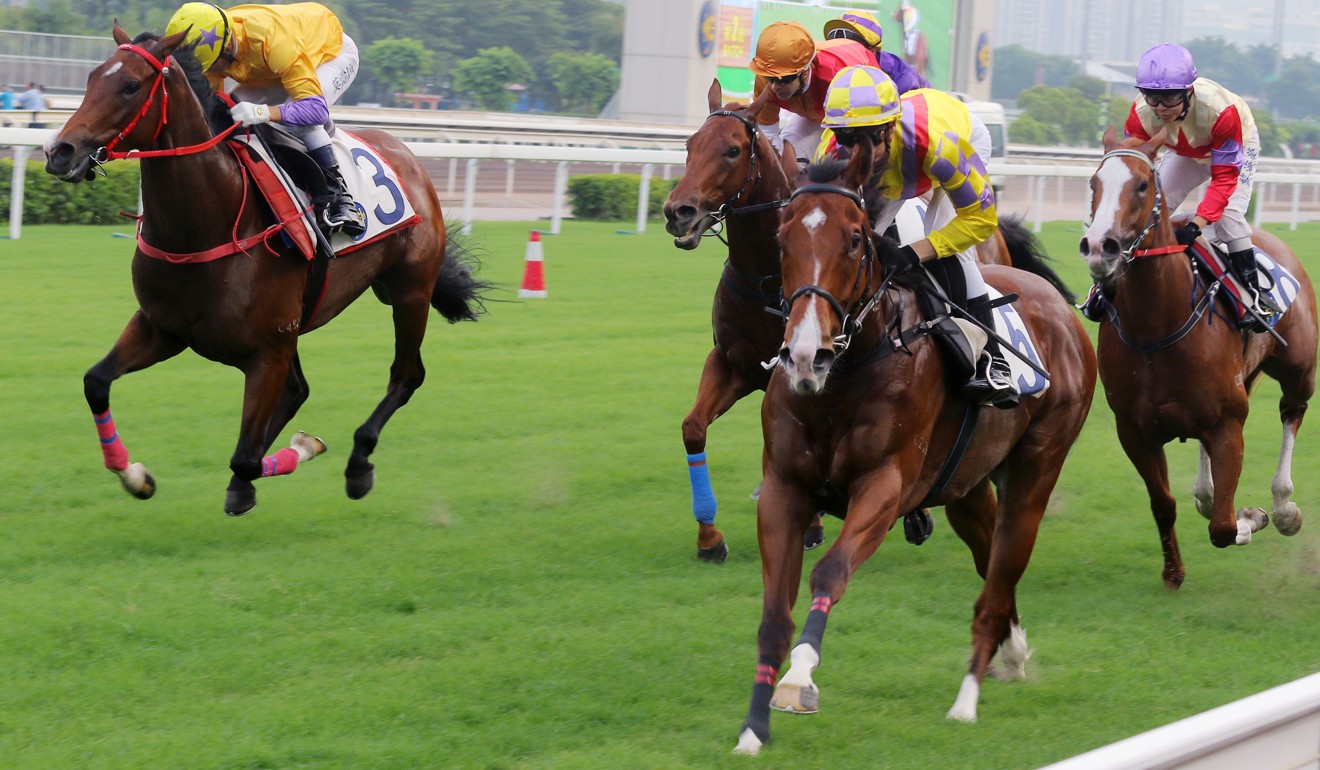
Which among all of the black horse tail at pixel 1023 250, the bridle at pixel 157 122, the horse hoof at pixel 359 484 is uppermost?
the bridle at pixel 157 122

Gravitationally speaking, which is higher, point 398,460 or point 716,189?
point 716,189

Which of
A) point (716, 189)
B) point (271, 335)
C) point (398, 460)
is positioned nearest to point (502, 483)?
point (398, 460)

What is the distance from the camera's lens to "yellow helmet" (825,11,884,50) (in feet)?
19.3

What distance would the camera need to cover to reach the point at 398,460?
643 cm

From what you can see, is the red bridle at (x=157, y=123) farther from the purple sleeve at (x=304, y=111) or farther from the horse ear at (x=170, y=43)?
the purple sleeve at (x=304, y=111)

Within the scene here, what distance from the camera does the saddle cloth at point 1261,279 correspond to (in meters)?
5.24

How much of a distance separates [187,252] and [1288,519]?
12.8 ft

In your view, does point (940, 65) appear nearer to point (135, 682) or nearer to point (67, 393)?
point (67, 393)

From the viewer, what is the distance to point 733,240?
507cm

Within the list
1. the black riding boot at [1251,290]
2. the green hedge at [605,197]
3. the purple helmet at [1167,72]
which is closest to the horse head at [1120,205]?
the purple helmet at [1167,72]

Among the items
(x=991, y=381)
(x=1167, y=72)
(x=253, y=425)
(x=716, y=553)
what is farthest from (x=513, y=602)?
(x=1167, y=72)

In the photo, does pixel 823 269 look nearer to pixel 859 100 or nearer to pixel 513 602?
pixel 859 100

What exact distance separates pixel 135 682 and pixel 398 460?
2.75m

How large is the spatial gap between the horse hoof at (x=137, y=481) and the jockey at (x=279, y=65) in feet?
3.41
